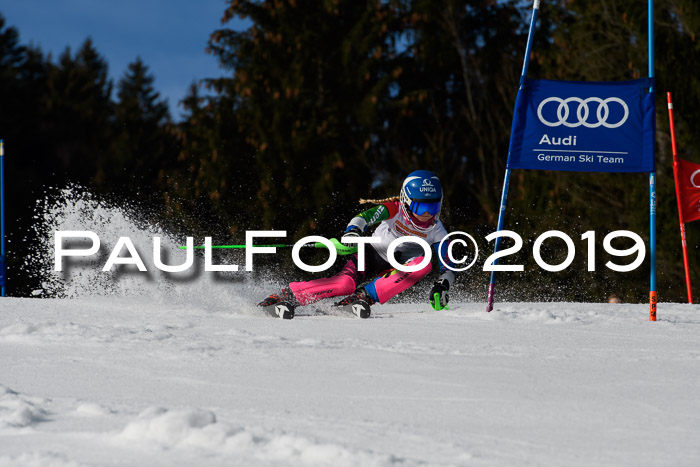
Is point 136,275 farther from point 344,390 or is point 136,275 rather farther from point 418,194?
point 344,390

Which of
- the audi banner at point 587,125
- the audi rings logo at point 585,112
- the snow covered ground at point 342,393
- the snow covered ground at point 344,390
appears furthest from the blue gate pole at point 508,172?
the snow covered ground at point 342,393

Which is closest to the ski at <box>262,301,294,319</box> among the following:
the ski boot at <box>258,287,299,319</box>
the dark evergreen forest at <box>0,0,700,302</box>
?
the ski boot at <box>258,287,299,319</box>

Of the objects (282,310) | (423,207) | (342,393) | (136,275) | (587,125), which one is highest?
(587,125)

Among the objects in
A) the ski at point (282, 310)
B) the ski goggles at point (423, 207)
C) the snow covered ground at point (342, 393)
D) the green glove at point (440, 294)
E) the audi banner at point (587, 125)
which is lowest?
the snow covered ground at point (342, 393)

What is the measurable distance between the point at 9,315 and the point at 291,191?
40.6 ft

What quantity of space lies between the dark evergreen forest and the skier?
906cm

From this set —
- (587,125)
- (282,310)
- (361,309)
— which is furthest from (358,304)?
(587,125)

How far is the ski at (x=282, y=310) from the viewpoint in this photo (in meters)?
6.31

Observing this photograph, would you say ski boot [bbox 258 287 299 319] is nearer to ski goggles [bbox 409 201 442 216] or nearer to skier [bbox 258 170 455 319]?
skier [bbox 258 170 455 319]

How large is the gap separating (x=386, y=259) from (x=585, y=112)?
6.40 feet

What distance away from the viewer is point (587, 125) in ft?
A: 21.7

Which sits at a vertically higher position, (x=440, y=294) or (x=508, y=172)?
(x=508, y=172)

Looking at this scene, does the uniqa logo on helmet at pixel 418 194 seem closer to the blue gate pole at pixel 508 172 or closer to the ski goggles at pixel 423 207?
the ski goggles at pixel 423 207

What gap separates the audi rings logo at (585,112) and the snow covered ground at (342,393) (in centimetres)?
165
